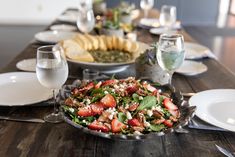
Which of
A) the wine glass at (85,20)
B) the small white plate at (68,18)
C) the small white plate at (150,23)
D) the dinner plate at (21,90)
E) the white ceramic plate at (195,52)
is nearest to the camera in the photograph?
the dinner plate at (21,90)

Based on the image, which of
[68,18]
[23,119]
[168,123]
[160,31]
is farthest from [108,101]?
[68,18]

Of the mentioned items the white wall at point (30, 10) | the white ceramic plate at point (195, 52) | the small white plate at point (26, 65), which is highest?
the small white plate at point (26, 65)

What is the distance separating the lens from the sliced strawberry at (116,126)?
91 cm

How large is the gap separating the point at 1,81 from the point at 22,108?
24 cm

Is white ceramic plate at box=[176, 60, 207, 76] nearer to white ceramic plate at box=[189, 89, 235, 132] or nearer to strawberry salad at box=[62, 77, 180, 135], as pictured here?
white ceramic plate at box=[189, 89, 235, 132]

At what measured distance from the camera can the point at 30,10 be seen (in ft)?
18.9

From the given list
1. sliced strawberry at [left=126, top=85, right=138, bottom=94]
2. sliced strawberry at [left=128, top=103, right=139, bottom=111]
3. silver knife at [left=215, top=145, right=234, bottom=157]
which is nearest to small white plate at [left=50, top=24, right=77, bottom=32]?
sliced strawberry at [left=126, top=85, right=138, bottom=94]

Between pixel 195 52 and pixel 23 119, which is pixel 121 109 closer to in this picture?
pixel 23 119

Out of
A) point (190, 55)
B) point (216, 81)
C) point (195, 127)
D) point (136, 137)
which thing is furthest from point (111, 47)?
point (136, 137)

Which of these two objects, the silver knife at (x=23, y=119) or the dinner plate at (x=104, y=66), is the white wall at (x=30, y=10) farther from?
the silver knife at (x=23, y=119)

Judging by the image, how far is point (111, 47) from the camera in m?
1.76

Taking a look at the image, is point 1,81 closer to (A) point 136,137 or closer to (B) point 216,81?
(A) point 136,137

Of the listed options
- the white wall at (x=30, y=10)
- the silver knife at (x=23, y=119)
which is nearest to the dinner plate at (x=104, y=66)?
the silver knife at (x=23, y=119)

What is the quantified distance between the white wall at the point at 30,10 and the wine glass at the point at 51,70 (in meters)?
4.82
